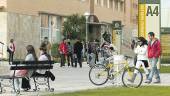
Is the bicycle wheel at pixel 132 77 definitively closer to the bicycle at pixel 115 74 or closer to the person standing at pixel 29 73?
the bicycle at pixel 115 74

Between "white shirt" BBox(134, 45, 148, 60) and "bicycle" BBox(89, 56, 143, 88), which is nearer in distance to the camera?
"bicycle" BBox(89, 56, 143, 88)

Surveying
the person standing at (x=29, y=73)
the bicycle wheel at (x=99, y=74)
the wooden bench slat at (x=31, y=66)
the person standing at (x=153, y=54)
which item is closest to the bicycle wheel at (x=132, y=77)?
the bicycle wheel at (x=99, y=74)

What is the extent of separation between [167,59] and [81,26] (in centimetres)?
→ 1658

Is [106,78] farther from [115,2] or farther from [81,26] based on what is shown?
[115,2]

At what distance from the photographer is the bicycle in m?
22.0

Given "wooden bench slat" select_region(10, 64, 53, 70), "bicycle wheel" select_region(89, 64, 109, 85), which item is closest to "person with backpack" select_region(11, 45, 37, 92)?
"wooden bench slat" select_region(10, 64, 53, 70)

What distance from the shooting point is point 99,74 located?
74.7 feet

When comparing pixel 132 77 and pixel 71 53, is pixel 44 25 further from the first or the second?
pixel 132 77

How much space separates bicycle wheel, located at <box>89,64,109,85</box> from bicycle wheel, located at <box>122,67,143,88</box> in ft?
2.54

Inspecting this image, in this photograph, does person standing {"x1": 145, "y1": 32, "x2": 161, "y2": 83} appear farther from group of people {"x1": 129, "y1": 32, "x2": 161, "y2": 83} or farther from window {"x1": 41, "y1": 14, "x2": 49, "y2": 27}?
window {"x1": 41, "y1": 14, "x2": 49, "y2": 27}

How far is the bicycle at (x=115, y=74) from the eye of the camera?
2200cm

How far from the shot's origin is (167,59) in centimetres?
4406

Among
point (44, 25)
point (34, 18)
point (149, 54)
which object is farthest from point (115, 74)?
point (44, 25)

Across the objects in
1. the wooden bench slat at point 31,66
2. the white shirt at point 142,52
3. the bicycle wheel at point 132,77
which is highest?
the white shirt at point 142,52
